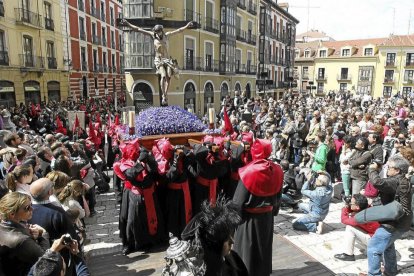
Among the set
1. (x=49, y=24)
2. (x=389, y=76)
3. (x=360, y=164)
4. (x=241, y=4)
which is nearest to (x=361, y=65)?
(x=389, y=76)

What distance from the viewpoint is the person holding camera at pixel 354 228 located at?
15.5ft

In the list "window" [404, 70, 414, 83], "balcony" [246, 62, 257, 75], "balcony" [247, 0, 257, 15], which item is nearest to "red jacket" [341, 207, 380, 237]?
"balcony" [246, 62, 257, 75]

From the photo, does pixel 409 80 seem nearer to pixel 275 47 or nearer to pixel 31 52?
pixel 275 47

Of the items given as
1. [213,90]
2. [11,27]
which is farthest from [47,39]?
[213,90]

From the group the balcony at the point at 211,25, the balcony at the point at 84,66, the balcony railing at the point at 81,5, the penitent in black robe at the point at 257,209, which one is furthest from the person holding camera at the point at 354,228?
the balcony railing at the point at 81,5

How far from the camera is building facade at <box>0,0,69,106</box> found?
782 inches

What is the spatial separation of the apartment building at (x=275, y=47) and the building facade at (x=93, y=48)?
15693 mm

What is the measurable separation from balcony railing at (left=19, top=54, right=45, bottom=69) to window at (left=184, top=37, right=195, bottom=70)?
10.0m

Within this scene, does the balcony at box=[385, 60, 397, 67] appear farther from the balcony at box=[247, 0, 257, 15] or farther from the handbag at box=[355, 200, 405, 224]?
the handbag at box=[355, 200, 405, 224]

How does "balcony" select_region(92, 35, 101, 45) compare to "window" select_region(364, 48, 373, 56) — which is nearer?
"balcony" select_region(92, 35, 101, 45)

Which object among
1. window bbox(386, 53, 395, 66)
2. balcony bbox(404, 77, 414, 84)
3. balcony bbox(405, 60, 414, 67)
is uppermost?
window bbox(386, 53, 395, 66)

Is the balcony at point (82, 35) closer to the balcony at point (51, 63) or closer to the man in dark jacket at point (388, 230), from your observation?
the balcony at point (51, 63)

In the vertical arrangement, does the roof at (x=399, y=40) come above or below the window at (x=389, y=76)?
above

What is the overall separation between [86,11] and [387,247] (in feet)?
109
